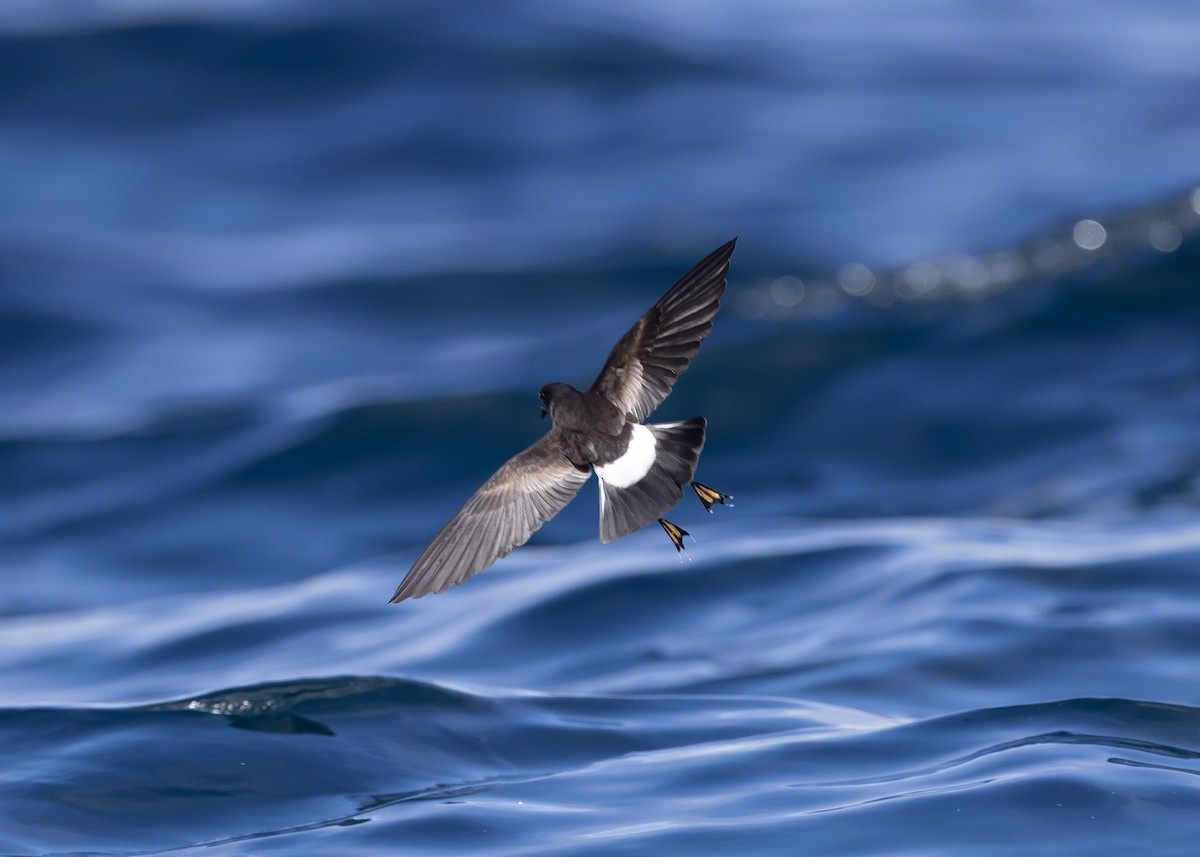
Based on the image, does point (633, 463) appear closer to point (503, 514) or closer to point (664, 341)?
point (664, 341)

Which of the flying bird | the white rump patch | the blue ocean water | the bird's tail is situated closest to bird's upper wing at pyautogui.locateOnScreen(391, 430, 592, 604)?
the flying bird

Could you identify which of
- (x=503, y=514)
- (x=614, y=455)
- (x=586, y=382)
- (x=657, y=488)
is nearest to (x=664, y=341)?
(x=614, y=455)

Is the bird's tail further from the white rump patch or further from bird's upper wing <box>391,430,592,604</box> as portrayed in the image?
bird's upper wing <box>391,430,592,604</box>

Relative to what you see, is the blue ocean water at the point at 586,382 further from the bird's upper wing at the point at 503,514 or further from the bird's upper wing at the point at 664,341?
the bird's upper wing at the point at 664,341

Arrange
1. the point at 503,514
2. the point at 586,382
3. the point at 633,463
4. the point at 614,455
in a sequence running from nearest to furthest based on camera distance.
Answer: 1. the point at 633,463
2. the point at 614,455
3. the point at 503,514
4. the point at 586,382

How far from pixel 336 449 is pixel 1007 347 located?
5.17 metres

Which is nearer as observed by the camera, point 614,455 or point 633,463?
point 633,463

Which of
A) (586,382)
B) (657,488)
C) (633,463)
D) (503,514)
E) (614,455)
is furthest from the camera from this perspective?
(586,382)

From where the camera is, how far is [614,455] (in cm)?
461

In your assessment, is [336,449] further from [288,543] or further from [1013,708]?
[1013,708]

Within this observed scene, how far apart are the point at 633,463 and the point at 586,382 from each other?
813cm

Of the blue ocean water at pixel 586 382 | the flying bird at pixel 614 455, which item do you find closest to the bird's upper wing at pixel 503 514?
the flying bird at pixel 614 455

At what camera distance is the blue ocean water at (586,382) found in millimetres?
5723

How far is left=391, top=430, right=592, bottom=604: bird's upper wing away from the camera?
4.62 m
